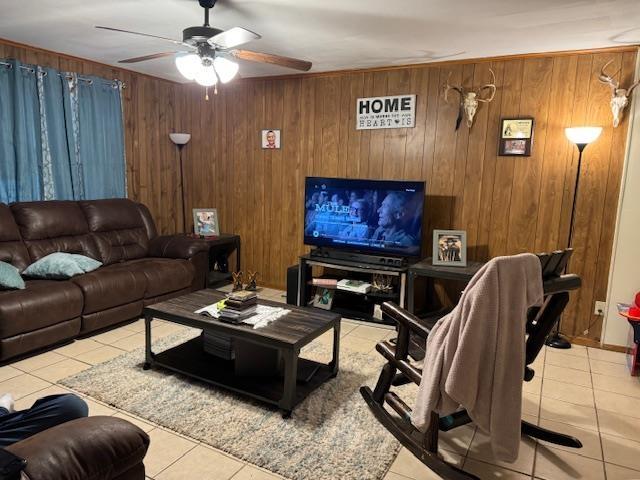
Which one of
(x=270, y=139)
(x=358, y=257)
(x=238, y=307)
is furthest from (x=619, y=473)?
(x=270, y=139)

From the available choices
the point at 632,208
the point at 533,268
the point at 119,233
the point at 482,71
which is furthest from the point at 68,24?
the point at 632,208

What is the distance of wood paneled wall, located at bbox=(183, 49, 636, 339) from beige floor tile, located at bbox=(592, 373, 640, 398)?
2.15ft

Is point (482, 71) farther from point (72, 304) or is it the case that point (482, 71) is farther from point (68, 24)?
point (72, 304)

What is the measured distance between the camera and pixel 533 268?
1764 millimetres

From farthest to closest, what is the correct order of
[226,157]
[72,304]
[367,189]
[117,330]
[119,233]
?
1. [226,157]
2. [119,233]
3. [367,189]
4. [117,330]
5. [72,304]

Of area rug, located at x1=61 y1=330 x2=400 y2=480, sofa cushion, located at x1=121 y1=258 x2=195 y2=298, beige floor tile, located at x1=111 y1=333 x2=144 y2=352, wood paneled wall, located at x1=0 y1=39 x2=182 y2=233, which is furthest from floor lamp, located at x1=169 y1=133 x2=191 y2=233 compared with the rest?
area rug, located at x1=61 y1=330 x2=400 y2=480

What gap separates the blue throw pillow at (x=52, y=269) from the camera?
11.1 ft

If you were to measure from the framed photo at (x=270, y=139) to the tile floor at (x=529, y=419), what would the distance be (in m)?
2.15

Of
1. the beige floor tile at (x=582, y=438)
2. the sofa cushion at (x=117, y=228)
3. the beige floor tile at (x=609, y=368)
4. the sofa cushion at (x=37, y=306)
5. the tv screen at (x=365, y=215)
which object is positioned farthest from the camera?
the sofa cushion at (x=117, y=228)

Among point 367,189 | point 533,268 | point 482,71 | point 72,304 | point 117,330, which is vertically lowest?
point 117,330

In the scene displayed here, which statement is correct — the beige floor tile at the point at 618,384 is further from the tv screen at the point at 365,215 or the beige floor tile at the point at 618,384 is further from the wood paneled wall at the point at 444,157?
the tv screen at the point at 365,215

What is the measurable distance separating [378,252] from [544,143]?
161 cm

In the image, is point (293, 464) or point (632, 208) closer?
point (293, 464)

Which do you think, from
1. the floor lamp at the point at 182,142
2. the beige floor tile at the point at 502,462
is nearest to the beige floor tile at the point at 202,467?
the beige floor tile at the point at 502,462
